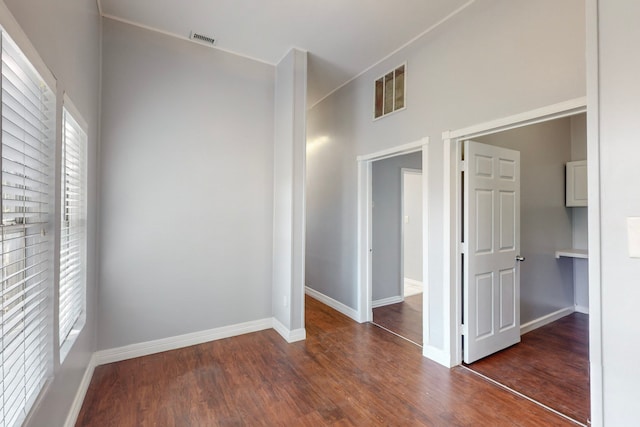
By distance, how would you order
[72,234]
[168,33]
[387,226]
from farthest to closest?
[387,226]
[168,33]
[72,234]

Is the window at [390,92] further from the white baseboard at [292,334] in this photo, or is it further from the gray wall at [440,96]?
the white baseboard at [292,334]

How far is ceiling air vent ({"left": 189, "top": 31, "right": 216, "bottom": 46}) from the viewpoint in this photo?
2945mm

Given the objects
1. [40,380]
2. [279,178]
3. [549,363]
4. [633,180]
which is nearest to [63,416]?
[40,380]

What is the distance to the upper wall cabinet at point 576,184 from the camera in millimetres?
3684

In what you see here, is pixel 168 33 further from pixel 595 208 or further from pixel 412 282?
pixel 412 282

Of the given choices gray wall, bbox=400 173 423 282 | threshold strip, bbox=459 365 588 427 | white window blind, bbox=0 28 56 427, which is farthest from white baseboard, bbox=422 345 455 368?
gray wall, bbox=400 173 423 282

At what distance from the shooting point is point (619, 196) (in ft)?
3.81

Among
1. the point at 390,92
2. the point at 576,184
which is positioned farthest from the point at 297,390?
the point at 576,184

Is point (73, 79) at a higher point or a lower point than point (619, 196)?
higher

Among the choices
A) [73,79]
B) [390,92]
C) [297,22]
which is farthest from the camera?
[390,92]

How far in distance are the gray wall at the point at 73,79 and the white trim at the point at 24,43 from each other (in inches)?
1.4

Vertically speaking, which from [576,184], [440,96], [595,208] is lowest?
[595,208]

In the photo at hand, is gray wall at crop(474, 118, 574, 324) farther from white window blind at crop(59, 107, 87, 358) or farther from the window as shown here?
white window blind at crop(59, 107, 87, 358)

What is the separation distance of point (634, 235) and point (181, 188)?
3.21 m
